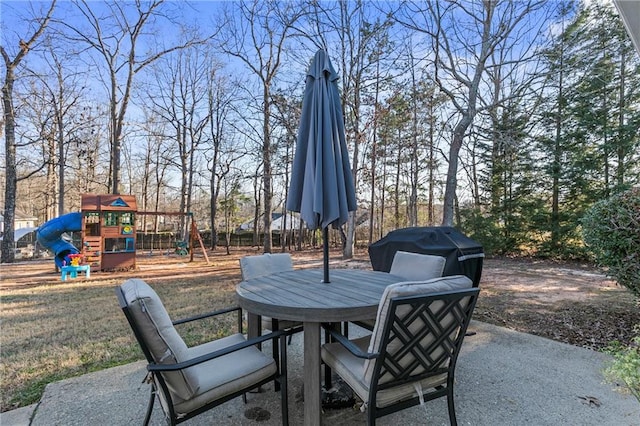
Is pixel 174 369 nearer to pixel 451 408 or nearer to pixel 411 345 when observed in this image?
pixel 411 345

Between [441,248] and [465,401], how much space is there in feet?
6.21

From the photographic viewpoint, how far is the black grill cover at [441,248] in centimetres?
363

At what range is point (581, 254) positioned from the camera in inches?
364

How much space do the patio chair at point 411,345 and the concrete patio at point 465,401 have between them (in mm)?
518

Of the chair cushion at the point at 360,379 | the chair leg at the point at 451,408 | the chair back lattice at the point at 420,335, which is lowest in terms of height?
the chair leg at the point at 451,408

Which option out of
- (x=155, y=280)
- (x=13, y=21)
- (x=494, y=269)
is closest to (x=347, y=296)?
(x=155, y=280)

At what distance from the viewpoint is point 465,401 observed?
83.8 inches

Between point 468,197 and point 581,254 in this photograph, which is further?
point 468,197

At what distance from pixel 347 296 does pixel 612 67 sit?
11.9m

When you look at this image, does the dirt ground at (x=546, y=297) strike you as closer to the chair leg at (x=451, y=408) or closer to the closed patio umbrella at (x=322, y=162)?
the chair leg at (x=451, y=408)

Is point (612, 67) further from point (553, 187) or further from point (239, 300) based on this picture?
point (239, 300)

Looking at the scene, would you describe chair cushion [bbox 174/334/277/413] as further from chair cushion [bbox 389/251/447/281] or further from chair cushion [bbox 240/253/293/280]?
chair cushion [bbox 389/251/447/281]

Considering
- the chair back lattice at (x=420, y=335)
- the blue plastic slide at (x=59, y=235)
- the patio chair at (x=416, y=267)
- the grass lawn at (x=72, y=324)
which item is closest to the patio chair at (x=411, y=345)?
the chair back lattice at (x=420, y=335)

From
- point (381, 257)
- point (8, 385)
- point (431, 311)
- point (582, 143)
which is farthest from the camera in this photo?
point (582, 143)
